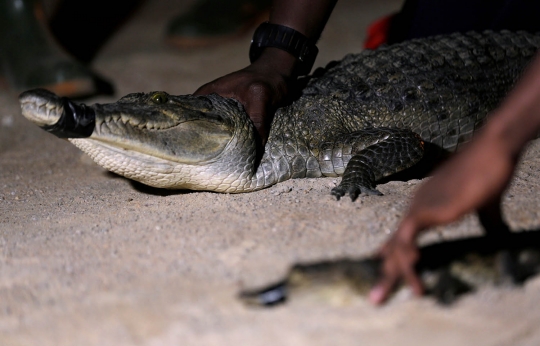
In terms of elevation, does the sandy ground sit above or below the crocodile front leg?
below

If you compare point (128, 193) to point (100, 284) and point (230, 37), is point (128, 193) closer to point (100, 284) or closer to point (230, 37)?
point (100, 284)

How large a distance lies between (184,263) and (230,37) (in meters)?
6.80

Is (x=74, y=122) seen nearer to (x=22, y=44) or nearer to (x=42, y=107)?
(x=42, y=107)

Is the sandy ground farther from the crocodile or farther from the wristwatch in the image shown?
the wristwatch

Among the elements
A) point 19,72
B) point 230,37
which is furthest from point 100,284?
point 230,37

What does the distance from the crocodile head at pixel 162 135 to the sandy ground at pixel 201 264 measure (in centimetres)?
15

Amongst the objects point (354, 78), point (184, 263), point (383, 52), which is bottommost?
point (184, 263)

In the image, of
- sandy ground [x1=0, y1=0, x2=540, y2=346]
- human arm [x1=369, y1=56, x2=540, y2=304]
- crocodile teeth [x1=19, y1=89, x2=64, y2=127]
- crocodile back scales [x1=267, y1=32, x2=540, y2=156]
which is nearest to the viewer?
human arm [x1=369, y1=56, x2=540, y2=304]

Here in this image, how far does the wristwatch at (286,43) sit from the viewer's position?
11.5 feet

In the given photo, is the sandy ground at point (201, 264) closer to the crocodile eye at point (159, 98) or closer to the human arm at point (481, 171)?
the human arm at point (481, 171)

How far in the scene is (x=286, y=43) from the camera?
138 inches

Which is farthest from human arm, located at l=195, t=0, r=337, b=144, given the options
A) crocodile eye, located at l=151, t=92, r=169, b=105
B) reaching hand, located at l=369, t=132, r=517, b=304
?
reaching hand, located at l=369, t=132, r=517, b=304

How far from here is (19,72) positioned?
6.61 metres

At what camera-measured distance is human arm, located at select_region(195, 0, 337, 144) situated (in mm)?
3256
